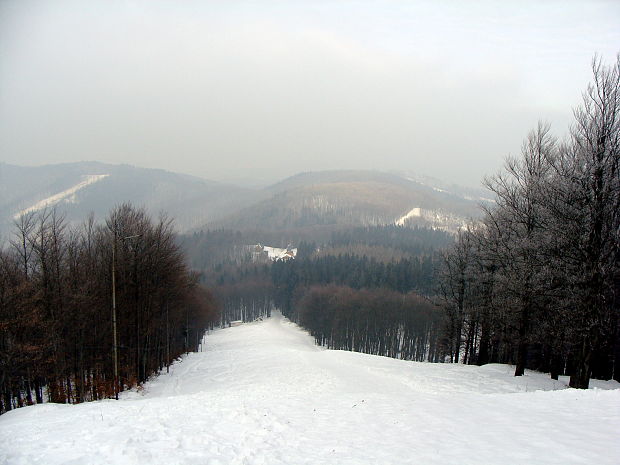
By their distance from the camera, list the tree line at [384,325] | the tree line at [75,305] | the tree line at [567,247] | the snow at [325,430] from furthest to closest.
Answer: the tree line at [384,325] < the tree line at [75,305] < the tree line at [567,247] < the snow at [325,430]

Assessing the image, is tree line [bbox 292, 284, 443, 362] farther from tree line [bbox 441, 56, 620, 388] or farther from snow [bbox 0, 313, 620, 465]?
snow [bbox 0, 313, 620, 465]

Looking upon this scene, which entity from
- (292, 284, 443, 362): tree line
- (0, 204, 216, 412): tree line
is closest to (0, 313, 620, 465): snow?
(0, 204, 216, 412): tree line

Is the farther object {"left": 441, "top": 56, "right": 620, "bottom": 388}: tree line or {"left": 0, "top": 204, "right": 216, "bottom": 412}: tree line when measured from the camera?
{"left": 0, "top": 204, "right": 216, "bottom": 412}: tree line

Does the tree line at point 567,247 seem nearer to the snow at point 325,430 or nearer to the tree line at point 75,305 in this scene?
the snow at point 325,430

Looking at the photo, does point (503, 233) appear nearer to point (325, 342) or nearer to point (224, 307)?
point (325, 342)

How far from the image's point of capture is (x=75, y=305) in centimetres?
2158

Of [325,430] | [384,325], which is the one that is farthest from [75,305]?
[384,325]

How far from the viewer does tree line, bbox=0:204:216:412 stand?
763 inches

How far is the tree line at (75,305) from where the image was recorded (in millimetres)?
19375

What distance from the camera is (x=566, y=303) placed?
15602 mm

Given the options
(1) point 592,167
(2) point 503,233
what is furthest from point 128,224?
(1) point 592,167

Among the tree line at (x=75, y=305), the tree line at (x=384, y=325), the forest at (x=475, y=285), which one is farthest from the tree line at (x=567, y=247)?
the tree line at (x=384, y=325)

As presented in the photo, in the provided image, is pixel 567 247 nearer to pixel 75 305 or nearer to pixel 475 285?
pixel 475 285

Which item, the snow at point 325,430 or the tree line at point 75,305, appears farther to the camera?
the tree line at point 75,305
